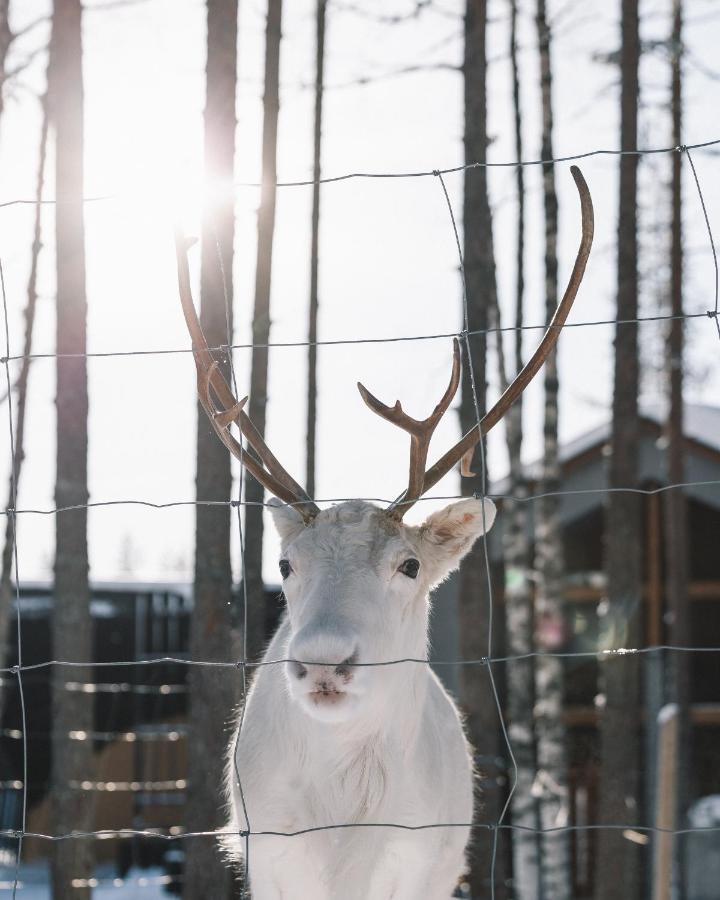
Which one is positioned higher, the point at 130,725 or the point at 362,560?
the point at 362,560

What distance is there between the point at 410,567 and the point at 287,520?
1.74 ft

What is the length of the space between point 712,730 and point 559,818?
8.52 metres

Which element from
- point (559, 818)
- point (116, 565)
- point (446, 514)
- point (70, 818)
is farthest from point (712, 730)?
point (116, 565)

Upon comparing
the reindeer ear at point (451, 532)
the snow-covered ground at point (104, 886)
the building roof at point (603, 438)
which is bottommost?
the snow-covered ground at point (104, 886)

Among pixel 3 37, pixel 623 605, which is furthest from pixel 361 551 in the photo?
pixel 3 37

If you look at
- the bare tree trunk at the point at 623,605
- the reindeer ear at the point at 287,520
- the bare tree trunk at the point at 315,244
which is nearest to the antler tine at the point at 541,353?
the reindeer ear at the point at 287,520

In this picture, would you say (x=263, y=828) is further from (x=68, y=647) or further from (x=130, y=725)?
(x=130, y=725)

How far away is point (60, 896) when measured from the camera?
8.05 metres

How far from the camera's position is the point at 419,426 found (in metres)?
4.40

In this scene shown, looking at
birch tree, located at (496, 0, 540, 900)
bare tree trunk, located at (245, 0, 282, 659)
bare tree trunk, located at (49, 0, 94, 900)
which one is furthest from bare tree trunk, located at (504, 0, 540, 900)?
bare tree trunk, located at (49, 0, 94, 900)

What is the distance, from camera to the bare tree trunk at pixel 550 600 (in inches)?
429

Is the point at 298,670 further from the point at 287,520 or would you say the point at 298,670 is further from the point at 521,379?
the point at 521,379

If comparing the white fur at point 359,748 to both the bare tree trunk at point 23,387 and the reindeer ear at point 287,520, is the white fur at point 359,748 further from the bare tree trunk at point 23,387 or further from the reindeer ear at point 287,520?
the bare tree trunk at point 23,387

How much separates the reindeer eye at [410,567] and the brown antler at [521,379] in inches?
7.8
